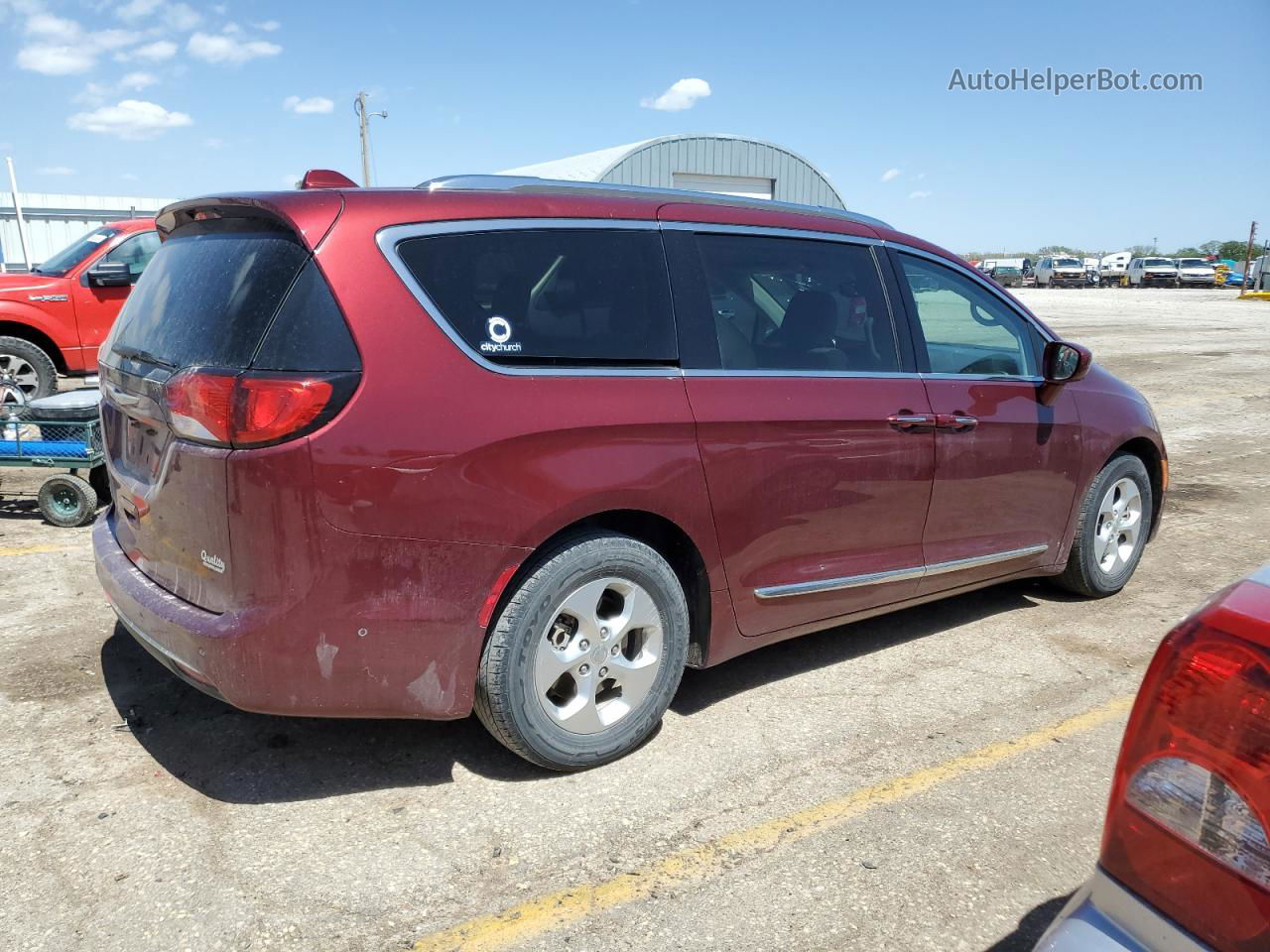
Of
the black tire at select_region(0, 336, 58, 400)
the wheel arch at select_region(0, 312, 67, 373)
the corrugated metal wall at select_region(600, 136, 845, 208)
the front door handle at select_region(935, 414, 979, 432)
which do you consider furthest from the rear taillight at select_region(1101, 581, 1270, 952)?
the corrugated metal wall at select_region(600, 136, 845, 208)

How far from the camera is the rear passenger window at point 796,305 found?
352 centimetres

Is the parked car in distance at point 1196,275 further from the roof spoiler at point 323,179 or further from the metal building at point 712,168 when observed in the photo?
the roof spoiler at point 323,179

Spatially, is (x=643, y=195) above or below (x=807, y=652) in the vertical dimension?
above

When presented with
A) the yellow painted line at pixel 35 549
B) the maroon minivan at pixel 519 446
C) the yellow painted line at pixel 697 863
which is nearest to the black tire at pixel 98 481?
the yellow painted line at pixel 35 549

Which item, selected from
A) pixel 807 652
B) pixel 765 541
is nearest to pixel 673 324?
pixel 765 541

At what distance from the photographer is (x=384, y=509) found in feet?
8.84

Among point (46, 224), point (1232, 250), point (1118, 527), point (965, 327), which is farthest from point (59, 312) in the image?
point (1232, 250)

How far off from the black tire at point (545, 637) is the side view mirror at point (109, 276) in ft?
27.2

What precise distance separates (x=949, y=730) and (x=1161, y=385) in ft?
39.9

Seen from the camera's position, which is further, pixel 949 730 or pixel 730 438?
pixel 949 730

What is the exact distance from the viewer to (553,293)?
310 cm

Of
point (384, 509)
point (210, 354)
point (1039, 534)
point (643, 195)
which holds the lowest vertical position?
point (1039, 534)

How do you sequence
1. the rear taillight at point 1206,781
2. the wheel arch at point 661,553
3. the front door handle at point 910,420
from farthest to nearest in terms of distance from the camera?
the front door handle at point 910,420
the wheel arch at point 661,553
the rear taillight at point 1206,781

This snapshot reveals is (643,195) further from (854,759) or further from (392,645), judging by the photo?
(854,759)
